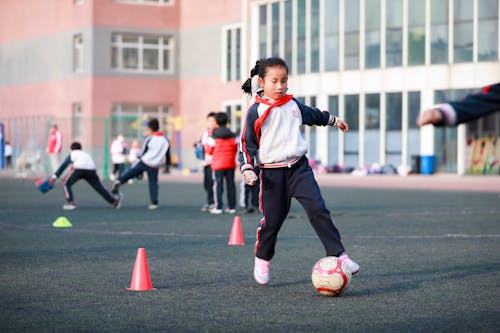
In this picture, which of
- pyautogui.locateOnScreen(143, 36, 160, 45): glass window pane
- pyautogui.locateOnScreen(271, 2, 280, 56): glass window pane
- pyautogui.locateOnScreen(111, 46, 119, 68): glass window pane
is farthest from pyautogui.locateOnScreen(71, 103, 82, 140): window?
pyautogui.locateOnScreen(271, 2, 280, 56): glass window pane

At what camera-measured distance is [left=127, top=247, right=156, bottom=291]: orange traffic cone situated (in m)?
8.47

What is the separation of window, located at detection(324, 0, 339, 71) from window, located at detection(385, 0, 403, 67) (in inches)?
122

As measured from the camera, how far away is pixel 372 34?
46.8 m

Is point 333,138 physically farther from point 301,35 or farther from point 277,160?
point 277,160

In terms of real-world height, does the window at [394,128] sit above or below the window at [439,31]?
below

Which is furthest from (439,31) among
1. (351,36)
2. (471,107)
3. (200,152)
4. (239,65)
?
(471,107)

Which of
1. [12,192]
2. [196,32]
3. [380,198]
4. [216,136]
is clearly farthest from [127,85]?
[216,136]

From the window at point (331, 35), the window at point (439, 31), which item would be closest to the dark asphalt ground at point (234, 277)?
the window at point (439, 31)

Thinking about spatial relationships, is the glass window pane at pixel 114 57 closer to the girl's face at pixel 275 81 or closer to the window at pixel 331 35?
the window at pixel 331 35

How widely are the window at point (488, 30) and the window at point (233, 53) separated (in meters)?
15.9

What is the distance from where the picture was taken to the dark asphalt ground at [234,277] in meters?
6.95

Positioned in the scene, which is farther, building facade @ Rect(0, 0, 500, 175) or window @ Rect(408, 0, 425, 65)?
window @ Rect(408, 0, 425, 65)

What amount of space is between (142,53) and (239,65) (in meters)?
6.32

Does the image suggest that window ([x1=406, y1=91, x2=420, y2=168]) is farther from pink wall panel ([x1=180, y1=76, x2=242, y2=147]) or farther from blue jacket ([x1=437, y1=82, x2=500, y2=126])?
blue jacket ([x1=437, y1=82, x2=500, y2=126])
